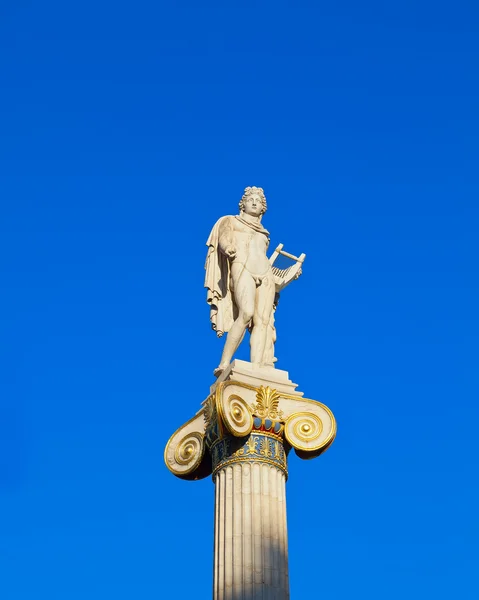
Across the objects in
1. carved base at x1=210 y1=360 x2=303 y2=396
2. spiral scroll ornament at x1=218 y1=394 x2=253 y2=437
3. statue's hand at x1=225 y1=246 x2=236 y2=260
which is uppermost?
statue's hand at x1=225 y1=246 x2=236 y2=260

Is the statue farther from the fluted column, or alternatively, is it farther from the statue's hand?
the fluted column

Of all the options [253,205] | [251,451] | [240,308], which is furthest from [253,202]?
[251,451]

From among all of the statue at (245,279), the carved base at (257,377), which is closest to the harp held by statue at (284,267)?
the statue at (245,279)

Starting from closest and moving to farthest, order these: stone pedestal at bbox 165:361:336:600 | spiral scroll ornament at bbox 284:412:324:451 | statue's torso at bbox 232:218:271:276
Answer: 1. stone pedestal at bbox 165:361:336:600
2. spiral scroll ornament at bbox 284:412:324:451
3. statue's torso at bbox 232:218:271:276

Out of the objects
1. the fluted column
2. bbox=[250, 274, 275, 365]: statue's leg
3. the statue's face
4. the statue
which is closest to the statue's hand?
the statue

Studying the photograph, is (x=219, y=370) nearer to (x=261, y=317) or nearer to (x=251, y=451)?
(x=261, y=317)

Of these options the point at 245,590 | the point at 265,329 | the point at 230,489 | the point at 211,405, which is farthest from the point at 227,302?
the point at 245,590

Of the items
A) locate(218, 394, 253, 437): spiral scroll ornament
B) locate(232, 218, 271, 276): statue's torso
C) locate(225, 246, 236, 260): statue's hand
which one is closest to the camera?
locate(218, 394, 253, 437): spiral scroll ornament

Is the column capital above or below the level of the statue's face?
below

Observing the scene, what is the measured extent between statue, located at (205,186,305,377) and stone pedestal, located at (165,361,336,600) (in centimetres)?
126

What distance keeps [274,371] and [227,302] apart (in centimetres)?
289

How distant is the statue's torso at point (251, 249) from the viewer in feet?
90.2

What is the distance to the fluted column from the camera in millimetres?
22469

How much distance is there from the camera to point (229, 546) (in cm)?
2295
